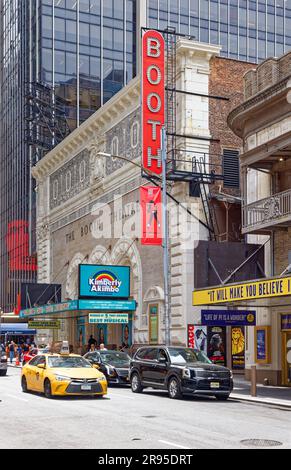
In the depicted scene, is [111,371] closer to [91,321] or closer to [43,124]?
Result: [91,321]

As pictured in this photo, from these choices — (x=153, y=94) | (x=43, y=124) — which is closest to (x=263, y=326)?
(x=153, y=94)

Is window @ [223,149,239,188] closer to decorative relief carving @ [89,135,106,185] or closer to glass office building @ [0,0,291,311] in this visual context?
decorative relief carving @ [89,135,106,185]

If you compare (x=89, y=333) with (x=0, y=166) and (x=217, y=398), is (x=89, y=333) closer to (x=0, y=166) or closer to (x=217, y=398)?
(x=217, y=398)

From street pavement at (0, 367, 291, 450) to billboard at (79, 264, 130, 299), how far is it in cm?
1578

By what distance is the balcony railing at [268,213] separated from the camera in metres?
26.2

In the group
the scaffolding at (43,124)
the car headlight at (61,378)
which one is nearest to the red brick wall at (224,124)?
the car headlight at (61,378)

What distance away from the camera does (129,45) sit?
278 ft

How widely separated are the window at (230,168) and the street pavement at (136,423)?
15.8 m

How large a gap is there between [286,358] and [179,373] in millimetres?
6656

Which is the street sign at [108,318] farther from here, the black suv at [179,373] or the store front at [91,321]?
the black suv at [179,373]

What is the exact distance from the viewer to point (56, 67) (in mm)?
79688

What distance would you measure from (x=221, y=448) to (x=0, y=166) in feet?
286
